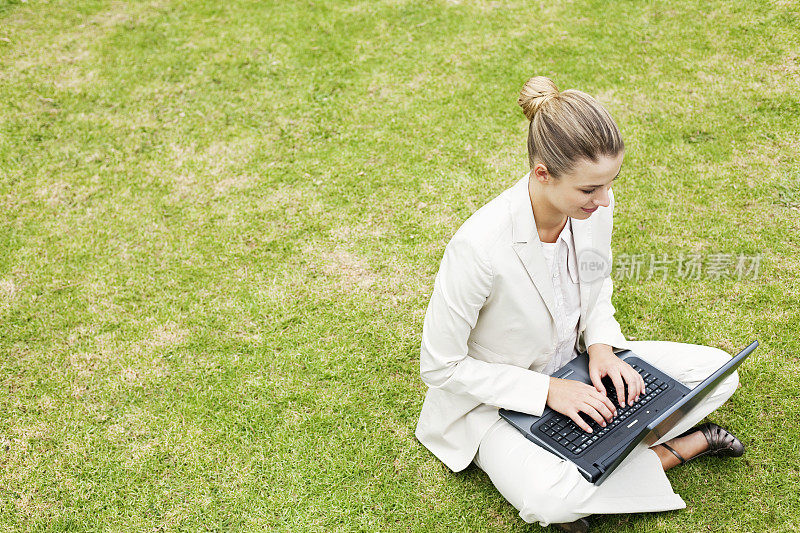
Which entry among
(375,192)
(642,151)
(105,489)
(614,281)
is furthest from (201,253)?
(642,151)

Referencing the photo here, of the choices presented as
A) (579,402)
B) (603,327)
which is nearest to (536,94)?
(603,327)

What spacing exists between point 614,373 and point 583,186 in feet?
2.92

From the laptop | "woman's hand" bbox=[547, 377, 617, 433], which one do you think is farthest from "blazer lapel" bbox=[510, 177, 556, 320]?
the laptop

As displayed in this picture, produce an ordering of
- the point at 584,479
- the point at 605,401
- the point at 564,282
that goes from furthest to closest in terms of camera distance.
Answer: the point at 564,282 → the point at 605,401 → the point at 584,479

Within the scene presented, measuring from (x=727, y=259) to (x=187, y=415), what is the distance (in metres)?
3.20

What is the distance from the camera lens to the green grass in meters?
3.26

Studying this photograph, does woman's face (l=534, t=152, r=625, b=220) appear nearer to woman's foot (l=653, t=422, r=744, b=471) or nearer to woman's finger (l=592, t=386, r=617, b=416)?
woman's finger (l=592, t=386, r=617, b=416)

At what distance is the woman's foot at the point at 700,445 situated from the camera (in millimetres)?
3127

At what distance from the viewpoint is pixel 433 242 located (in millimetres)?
4398

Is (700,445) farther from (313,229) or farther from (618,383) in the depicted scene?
(313,229)

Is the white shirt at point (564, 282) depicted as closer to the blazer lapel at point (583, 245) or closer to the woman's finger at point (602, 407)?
the blazer lapel at point (583, 245)

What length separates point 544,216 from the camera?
2.70 meters

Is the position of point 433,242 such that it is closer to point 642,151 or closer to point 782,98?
point 642,151

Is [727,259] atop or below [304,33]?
below
